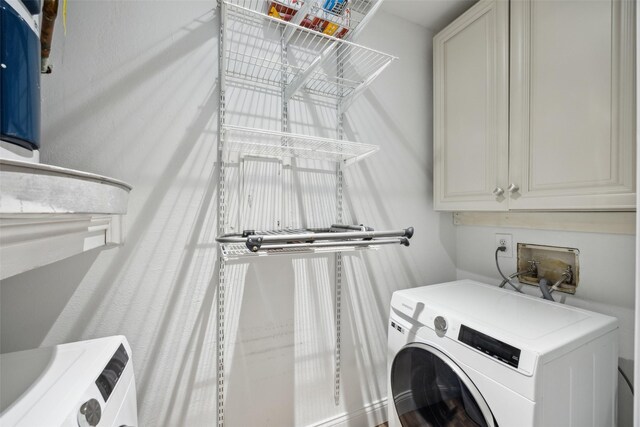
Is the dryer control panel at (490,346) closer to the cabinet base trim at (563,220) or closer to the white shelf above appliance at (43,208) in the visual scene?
the cabinet base trim at (563,220)

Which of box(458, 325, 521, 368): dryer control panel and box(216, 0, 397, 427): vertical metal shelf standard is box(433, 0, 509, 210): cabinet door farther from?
box(458, 325, 521, 368): dryer control panel

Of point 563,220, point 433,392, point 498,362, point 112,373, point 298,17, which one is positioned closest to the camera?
point 112,373

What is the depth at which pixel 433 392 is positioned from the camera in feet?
3.68

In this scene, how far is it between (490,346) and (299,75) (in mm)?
1309

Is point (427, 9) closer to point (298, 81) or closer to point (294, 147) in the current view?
point (298, 81)

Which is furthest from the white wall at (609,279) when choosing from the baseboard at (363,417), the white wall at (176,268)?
the baseboard at (363,417)

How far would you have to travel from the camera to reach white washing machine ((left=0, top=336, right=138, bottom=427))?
0.51 metres

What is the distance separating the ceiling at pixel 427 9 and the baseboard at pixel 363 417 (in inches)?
90.1

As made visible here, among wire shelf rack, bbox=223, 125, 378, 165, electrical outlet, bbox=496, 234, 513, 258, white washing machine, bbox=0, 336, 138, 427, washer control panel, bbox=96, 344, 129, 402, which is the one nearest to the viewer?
white washing machine, bbox=0, 336, 138, 427

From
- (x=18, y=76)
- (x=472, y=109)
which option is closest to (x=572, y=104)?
(x=472, y=109)

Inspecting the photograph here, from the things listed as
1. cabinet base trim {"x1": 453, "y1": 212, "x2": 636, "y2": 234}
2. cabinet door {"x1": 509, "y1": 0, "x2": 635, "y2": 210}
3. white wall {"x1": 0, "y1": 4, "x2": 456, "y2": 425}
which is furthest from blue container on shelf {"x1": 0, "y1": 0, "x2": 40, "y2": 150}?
cabinet base trim {"x1": 453, "y1": 212, "x2": 636, "y2": 234}

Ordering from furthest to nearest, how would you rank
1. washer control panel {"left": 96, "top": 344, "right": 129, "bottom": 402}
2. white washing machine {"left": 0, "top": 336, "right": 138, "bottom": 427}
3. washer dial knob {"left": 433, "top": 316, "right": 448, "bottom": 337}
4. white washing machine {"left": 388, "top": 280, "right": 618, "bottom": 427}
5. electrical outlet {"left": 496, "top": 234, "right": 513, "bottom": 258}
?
electrical outlet {"left": 496, "top": 234, "right": 513, "bottom": 258}, washer dial knob {"left": 433, "top": 316, "right": 448, "bottom": 337}, white washing machine {"left": 388, "top": 280, "right": 618, "bottom": 427}, washer control panel {"left": 96, "top": 344, "right": 129, "bottom": 402}, white washing machine {"left": 0, "top": 336, "right": 138, "bottom": 427}

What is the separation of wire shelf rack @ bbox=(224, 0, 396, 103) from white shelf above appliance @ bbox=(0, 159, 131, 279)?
811mm

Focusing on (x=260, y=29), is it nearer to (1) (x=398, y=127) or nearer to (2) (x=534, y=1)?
(1) (x=398, y=127)
